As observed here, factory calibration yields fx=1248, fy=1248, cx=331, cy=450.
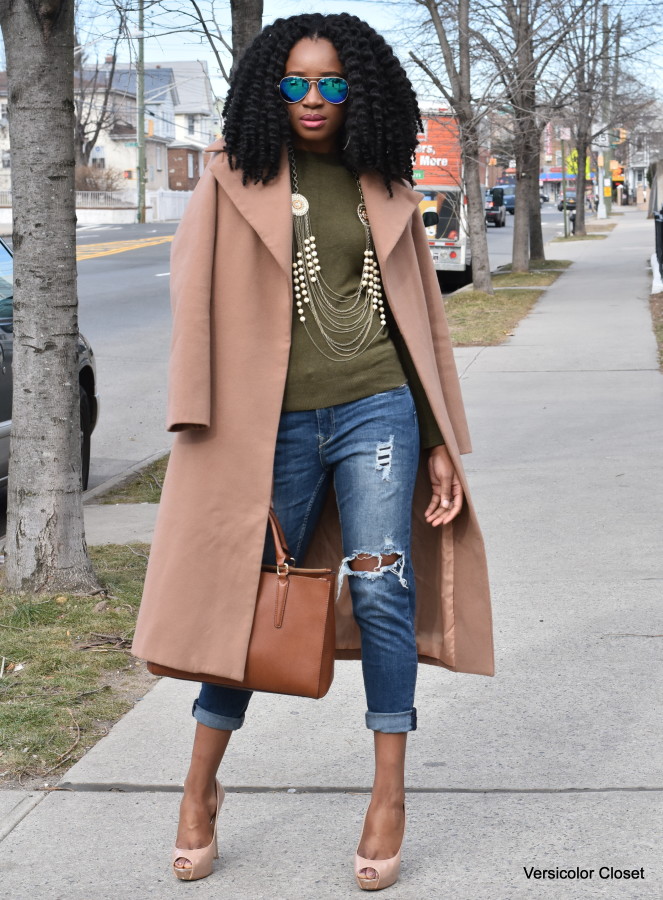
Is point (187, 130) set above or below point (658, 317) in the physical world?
above

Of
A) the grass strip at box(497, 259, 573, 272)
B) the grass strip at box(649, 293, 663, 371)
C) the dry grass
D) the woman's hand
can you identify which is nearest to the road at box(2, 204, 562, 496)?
the grass strip at box(497, 259, 573, 272)

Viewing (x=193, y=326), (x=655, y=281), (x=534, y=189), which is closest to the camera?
(x=193, y=326)

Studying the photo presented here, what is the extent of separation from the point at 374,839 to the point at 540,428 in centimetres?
633

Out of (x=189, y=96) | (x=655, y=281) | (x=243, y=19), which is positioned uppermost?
(x=189, y=96)

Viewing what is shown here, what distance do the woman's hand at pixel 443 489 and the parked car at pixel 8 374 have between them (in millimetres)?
3705

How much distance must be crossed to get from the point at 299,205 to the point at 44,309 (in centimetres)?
236

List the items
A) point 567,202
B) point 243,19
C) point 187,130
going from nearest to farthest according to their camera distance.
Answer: point 243,19
point 567,202
point 187,130

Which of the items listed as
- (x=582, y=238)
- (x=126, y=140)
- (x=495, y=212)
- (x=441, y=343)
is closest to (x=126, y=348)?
(x=441, y=343)

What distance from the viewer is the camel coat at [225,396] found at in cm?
271

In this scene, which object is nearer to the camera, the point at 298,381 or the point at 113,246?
the point at 298,381

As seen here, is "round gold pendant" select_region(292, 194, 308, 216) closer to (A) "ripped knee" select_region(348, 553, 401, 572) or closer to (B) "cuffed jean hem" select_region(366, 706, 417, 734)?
(A) "ripped knee" select_region(348, 553, 401, 572)

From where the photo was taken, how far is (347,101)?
9.25ft

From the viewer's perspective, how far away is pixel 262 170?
9.07 feet

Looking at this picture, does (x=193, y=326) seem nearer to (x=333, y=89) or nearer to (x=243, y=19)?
(x=333, y=89)
